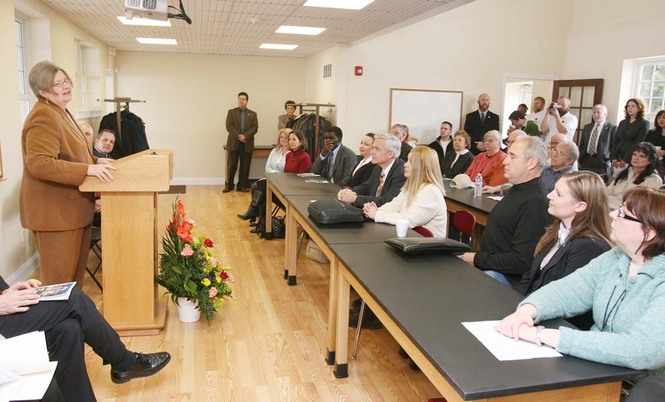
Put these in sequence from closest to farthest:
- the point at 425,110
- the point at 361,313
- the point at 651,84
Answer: the point at 361,313 → the point at 651,84 → the point at 425,110

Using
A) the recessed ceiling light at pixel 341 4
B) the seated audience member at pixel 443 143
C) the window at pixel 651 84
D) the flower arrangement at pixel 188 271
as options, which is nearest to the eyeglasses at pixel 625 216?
the flower arrangement at pixel 188 271

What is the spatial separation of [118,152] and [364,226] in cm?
391

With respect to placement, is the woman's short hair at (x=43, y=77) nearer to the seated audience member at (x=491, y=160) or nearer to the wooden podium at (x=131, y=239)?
the wooden podium at (x=131, y=239)

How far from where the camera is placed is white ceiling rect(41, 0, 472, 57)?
194 inches

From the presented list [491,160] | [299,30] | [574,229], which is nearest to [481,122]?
[491,160]

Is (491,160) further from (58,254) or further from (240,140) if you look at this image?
(240,140)

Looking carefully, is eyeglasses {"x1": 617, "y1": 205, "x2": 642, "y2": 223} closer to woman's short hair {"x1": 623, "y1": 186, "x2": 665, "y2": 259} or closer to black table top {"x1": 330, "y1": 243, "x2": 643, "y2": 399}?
woman's short hair {"x1": 623, "y1": 186, "x2": 665, "y2": 259}

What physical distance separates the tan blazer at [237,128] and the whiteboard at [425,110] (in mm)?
2483

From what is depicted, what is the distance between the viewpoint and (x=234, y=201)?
8.13m

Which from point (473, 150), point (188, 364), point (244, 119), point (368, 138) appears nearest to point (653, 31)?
point (473, 150)

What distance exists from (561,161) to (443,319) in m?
2.89

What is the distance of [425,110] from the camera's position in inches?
329

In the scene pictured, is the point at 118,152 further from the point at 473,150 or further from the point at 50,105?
the point at 473,150

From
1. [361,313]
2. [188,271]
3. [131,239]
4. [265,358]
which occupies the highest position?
[131,239]
